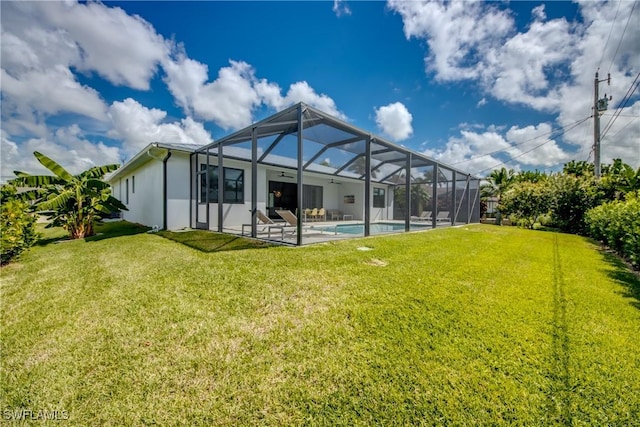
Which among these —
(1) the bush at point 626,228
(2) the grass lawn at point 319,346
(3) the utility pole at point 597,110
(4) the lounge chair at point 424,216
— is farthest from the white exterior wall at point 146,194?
(3) the utility pole at point 597,110

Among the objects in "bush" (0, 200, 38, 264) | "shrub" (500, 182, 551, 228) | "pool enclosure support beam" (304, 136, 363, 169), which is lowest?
"bush" (0, 200, 38, 264)

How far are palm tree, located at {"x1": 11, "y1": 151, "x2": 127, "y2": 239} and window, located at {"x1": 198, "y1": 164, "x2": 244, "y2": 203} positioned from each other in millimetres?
3854

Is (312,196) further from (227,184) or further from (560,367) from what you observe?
(560,367)

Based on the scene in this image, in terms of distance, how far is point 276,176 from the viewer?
→ 52.4 ft

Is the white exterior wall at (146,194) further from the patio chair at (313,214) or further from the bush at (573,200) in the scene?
the bush at (573,200)

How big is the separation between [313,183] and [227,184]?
25.7ft

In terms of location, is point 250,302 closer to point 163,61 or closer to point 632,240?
point 632,240

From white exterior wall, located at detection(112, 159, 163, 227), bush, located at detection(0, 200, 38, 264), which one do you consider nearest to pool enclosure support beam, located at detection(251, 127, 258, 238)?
bush, located at detection(0, 200, 38, 264)

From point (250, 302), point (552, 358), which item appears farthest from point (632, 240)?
point (250, 302)

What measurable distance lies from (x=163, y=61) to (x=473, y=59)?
59.4 feet

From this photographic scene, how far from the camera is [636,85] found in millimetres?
10258

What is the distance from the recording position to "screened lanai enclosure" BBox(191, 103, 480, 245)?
9.09 meters

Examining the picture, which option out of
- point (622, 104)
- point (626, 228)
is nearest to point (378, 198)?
point (622, 104)

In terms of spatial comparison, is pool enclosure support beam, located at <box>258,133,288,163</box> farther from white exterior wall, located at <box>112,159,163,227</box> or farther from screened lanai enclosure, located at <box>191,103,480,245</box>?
white exterior wall, located at <box>112,159,163,227</box>
